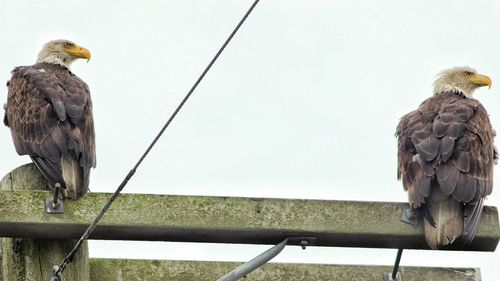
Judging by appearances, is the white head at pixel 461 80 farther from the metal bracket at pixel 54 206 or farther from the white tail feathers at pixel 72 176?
the metal bracket at pixel 54 206

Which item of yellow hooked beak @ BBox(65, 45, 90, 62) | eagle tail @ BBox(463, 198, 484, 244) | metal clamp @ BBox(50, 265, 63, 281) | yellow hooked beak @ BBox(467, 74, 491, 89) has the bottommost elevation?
metal clamp @ BBox(50, 265, 63, 281)

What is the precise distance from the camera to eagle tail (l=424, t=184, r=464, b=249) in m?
5.53

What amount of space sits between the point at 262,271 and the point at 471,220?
1.21m

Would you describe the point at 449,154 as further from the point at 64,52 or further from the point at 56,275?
the point at 64,52

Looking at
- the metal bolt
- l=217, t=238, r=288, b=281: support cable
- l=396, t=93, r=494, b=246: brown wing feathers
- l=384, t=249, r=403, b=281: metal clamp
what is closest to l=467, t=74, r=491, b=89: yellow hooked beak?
l=396, t=93, r=494, b=246: brown wing feathers

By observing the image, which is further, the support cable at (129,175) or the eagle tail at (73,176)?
the eagle tail at (73,176)

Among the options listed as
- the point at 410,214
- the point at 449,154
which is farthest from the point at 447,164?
the point at 410,214

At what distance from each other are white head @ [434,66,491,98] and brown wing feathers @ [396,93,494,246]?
2.51 meters

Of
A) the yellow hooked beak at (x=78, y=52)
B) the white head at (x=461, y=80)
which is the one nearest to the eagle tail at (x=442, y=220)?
the white head at (x=461, y=80)

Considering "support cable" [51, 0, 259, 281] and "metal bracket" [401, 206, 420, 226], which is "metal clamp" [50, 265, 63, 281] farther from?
"metal bracket" [401, 206, 420, 226]

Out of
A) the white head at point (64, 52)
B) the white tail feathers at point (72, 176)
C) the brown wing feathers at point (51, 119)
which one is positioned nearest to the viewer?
Answer: the white tail feathers at point (72, 176)

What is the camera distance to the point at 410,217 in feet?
18.1

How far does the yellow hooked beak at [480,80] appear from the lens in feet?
34.3

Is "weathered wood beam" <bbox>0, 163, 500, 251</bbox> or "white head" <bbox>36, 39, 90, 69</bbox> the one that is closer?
"weathered wood beam" <bbox>0, 163, 500, 251</bbox>
